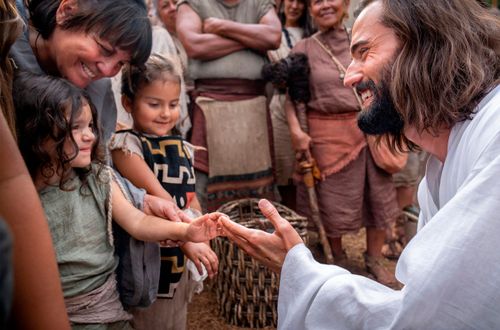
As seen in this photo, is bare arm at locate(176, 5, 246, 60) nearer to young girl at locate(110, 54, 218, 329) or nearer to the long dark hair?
young girl at locate(110, 54, 218, 329)

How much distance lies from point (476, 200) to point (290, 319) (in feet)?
2.26

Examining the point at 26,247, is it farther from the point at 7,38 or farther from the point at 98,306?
the point at 98,306

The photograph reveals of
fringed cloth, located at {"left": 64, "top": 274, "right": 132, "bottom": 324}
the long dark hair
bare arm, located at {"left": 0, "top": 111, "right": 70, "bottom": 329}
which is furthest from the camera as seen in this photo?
fringed cloth, located at {"left": 64, "top": 274, "right": 132, "bottom": 324}

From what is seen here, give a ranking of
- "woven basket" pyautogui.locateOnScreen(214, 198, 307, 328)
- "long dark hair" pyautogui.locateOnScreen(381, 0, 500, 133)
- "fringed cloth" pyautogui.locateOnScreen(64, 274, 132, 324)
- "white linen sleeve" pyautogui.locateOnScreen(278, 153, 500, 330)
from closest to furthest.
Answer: "white linen sleeve" pyautogui.locateOnScreen(278, 153, 500, 330) < "long dark hair" pyautogui.locateOnScreen(381, 0, 500, 133) < "fringed cloth" pyautogui.locateOnScreen(64, 274, 132, 324) < "woven basket" pyautogui.locateOnScreen(214, 198, 307, 328)

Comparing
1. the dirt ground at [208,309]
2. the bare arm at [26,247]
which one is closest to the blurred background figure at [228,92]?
the dirt ground at [208,309]

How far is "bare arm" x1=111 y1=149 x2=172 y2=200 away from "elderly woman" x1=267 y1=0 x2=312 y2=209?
239 cm

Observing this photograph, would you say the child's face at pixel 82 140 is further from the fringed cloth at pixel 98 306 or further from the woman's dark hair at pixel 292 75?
the woman's dark hair at pixel 292 75

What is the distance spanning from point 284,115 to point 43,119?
3.26 metres

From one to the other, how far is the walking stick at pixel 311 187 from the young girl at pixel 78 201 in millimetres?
2255

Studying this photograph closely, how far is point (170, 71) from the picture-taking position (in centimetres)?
265

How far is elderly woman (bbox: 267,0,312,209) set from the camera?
193 inches

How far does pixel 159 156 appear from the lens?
8.53 ft

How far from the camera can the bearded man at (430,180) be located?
147cm

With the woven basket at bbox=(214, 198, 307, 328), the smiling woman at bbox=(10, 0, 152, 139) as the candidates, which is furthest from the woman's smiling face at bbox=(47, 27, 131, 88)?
the woven basket at bbox=(214, 198, 307, 328)
